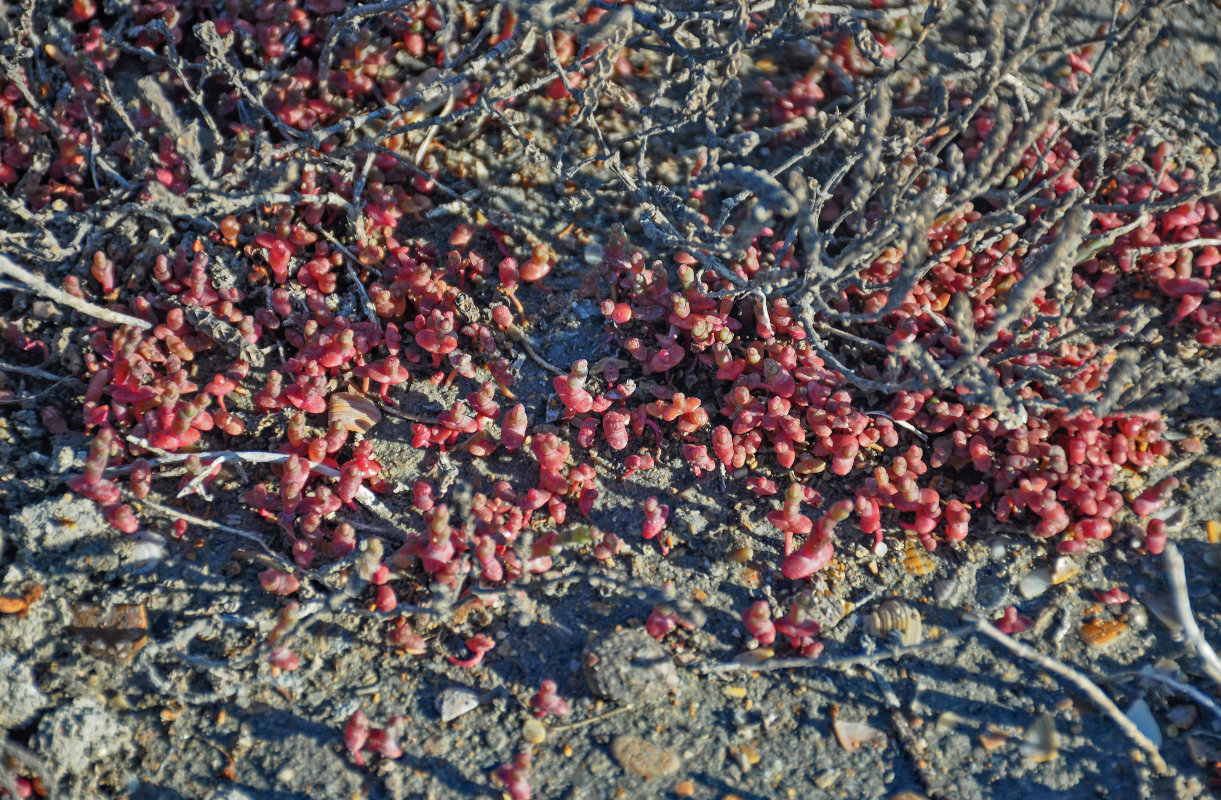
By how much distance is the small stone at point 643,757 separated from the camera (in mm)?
2711

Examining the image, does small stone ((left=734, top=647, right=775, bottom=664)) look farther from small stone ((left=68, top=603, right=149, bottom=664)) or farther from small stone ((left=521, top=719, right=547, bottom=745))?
small stone ((left=68, top=603, right=149, bottom=664))

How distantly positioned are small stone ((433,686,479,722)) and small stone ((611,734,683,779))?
492mm

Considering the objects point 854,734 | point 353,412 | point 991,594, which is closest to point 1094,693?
point 991,594

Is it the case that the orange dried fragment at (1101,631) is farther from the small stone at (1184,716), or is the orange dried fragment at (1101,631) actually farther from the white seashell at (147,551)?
the white seashell at (147,551)

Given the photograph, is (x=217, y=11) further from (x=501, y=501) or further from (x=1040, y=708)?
(x=1040, y=708)

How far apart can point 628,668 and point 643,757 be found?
0.28m

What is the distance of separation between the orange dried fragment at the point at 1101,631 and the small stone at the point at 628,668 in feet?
4.91

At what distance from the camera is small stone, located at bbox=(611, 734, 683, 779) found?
2.71 meters

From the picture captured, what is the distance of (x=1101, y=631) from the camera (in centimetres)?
301

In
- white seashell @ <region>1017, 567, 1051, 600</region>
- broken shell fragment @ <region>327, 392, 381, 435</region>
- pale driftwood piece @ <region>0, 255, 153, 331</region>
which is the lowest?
white seashell @ <region>1017, 567, 1051, 600</region>

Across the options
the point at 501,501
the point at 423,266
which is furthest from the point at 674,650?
the point at 423,266

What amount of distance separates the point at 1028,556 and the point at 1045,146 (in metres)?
1.76

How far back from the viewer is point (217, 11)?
13.2 ft

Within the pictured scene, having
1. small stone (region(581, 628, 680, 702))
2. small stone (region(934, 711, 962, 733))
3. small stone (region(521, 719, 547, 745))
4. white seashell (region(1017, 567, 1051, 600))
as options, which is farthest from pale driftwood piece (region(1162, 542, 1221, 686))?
small stone (region(521, 719, 547, 745))
